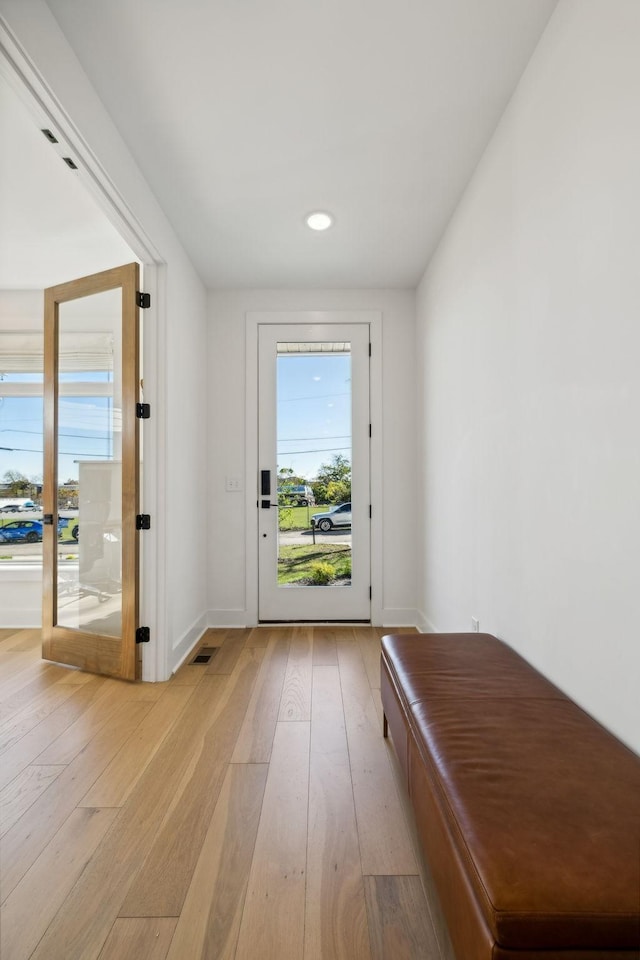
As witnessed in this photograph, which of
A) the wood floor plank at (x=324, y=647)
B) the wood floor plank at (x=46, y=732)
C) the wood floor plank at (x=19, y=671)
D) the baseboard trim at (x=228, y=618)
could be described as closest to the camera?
the wood floor plank at (x=46, y=732)

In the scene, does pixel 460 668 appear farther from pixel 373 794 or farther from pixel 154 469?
pixel 154 469

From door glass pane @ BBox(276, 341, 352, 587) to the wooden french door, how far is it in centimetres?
130

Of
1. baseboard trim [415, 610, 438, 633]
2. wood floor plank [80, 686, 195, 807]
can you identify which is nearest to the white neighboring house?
wood floor plank [80, 686, 195, 807]

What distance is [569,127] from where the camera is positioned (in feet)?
4.99

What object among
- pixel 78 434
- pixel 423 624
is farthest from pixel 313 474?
pixel 78 434

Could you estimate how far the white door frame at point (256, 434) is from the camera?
3.80 metres

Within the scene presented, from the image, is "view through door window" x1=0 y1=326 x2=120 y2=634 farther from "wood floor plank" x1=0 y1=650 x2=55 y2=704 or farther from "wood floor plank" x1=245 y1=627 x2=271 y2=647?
"wood floor plank" x1=245 y1=627 x2=271 y2=647

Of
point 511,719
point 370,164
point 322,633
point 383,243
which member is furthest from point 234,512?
point 511,719

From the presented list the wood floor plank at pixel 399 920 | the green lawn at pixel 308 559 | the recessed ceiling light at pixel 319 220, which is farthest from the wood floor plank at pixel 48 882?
the recessed ceiling light at pixel 319 220

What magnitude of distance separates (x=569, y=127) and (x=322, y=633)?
10.4 feet

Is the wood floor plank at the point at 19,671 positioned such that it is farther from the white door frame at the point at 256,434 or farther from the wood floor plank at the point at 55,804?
the white door frame at the point at 256,434

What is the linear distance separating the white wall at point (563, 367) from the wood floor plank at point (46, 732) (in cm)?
199

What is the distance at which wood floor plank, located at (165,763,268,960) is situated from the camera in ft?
3.79

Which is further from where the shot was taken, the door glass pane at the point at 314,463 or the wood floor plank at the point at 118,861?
the door glass pane at the point at 314,463
